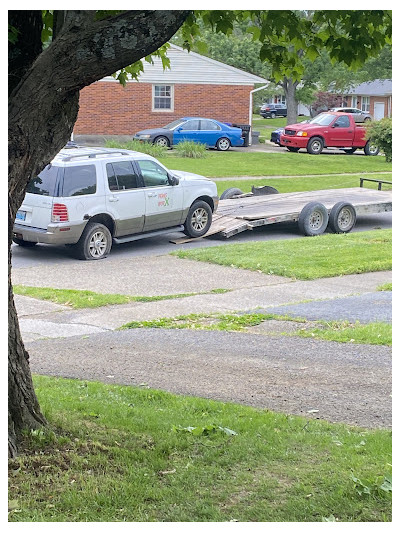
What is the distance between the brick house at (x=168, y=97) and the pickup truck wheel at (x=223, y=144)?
4.56m

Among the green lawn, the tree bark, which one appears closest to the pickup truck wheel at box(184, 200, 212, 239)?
the green lawn

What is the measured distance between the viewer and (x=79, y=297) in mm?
12383

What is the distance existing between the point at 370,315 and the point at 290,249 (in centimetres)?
524

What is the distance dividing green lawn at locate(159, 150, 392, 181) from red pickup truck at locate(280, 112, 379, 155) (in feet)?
2.66

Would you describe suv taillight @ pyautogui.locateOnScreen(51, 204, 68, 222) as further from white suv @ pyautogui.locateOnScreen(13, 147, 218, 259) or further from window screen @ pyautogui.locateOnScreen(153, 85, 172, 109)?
window screen @ pyautogui.locateOnScreen(153, 85, 172, 109)

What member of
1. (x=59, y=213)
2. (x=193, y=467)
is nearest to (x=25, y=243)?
(x=59, y=213)

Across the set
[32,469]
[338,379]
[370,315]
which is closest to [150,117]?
[370,315]

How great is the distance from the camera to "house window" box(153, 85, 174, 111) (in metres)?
42.2

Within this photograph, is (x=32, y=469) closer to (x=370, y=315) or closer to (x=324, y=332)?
(x=324, y=332)

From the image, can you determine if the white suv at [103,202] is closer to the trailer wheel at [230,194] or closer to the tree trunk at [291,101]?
the trailer wheel at [230,194]

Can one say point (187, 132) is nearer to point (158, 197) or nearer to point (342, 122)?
point (342, 122)

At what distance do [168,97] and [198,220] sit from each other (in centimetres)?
2627

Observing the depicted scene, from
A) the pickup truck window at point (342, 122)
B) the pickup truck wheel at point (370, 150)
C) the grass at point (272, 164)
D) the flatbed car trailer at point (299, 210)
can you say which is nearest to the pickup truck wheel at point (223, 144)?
the grass at point (272, 164)

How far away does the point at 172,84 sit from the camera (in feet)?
139
